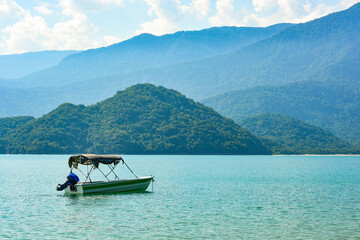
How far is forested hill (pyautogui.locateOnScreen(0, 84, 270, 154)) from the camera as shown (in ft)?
463

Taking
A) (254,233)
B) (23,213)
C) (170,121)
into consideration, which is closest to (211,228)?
(254,233)

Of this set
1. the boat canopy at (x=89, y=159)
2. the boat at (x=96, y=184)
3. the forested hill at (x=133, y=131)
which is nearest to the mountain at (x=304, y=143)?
the forested hill at (x=133, y=131)

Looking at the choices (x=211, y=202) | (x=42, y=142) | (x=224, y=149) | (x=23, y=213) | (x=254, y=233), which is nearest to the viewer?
(x=254, y=233)

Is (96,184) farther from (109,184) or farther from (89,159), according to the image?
(89,159)

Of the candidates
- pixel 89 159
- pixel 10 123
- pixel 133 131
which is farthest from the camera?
pixel 10 123

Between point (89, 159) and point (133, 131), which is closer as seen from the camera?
point (89, 159)

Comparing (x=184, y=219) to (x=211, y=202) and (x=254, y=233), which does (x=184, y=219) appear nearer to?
(x=254, y=233)

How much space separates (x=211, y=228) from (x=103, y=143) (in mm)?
121123

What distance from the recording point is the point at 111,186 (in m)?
34.9

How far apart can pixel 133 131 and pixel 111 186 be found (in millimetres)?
117094

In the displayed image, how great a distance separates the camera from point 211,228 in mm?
21594

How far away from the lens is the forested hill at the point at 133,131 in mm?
141125

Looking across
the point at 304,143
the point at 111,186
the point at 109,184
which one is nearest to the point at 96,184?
the point at 109,184

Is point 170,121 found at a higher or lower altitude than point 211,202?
higher
